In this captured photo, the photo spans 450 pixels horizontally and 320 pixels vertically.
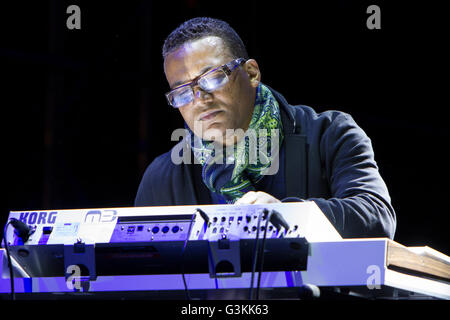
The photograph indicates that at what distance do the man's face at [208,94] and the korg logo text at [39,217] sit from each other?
2.66 ft

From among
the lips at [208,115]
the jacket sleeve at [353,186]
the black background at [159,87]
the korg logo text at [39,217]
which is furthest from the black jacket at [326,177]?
the black background at [159,87]

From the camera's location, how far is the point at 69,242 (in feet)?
4.83

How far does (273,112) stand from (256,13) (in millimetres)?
2669

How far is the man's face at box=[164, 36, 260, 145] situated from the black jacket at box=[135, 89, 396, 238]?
0.64ft

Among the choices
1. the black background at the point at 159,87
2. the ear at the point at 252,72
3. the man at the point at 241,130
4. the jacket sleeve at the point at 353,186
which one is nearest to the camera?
the jacket sleeve at the point at 353,186

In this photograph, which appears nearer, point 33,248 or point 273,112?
point 33,248

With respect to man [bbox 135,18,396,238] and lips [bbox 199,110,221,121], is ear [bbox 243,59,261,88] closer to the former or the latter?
man [bbox 135,18,396,238]

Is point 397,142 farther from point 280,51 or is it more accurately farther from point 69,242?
point 69,242

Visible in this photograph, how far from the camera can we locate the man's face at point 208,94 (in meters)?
2.20

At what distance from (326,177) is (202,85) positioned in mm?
523

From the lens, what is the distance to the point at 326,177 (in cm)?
218

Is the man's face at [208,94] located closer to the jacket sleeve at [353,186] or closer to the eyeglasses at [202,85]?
the eyeglasses at [202,85]

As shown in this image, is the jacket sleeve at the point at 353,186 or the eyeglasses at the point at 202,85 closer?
the jacket sleeve at the point at 353,186

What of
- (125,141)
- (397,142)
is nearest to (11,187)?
(125,141)
